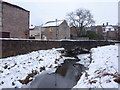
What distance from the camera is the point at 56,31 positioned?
4809 centimetres

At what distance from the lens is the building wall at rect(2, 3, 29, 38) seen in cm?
2586

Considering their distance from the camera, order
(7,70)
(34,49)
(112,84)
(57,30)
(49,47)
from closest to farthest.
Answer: (112,84)
(7,70)
(34,49)
(49,47)
(57,30)

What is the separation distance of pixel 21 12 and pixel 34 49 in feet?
44.4

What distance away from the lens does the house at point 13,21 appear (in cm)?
2519

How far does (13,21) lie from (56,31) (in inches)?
866

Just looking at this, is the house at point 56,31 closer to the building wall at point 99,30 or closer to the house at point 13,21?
the house at point 13,21

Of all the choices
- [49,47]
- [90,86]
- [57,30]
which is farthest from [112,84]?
[57,30]

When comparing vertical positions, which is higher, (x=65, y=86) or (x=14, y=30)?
(x=14, y=30)

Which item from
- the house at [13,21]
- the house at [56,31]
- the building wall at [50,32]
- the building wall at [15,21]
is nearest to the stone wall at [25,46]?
the house at [13,21]

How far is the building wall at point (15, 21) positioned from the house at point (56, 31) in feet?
58.4

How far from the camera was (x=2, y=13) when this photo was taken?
25250 mm

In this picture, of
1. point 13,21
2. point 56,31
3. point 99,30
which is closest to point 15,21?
point 13,21

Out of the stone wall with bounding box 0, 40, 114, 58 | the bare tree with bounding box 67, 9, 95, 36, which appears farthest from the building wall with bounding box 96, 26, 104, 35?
the stone wall with bounding box 0, 40, 114, 58

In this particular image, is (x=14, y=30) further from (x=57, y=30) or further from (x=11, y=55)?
(x=57, y=30)
